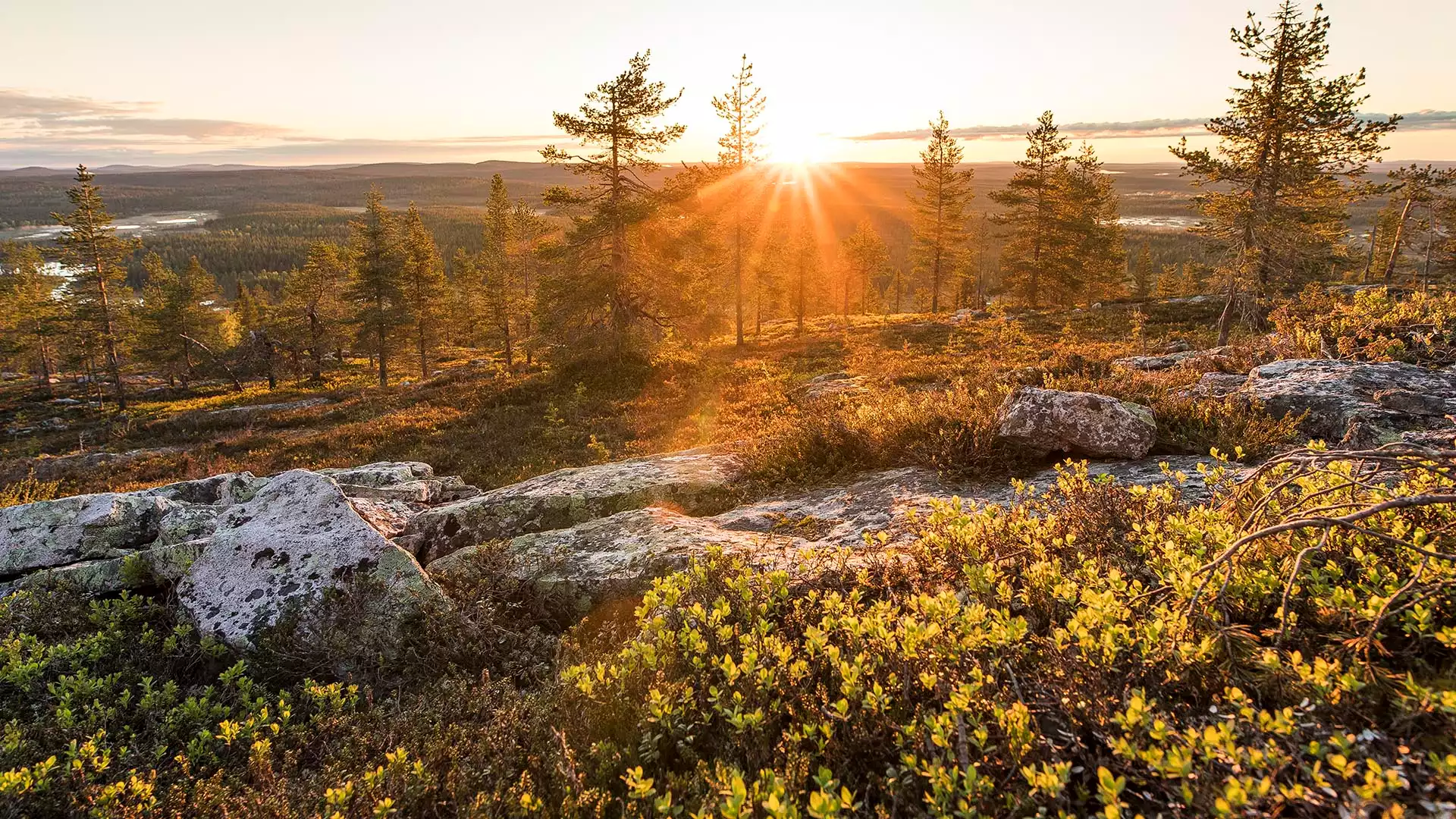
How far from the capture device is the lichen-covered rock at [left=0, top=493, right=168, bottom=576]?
19.2ft

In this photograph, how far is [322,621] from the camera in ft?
13.9

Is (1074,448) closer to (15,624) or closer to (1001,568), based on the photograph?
(1001,568)

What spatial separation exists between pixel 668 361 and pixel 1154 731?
23.3 m

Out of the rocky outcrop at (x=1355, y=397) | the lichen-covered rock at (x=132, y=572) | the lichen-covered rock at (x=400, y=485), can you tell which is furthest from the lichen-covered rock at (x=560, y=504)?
the rocky outcrop at (x=1355, y=397)

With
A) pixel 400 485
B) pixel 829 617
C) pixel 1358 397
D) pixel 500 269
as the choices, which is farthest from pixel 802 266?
pixel 829 617

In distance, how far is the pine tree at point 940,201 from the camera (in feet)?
160

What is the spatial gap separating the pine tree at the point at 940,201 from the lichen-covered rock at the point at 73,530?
50304mm

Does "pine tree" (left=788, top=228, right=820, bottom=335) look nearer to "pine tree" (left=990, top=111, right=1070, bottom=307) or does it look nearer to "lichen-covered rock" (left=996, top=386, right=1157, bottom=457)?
"pine tree" (left=990, top=111, right=1070, bottom=307)

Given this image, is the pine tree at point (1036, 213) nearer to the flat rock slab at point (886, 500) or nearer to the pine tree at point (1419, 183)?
the pine tree at point (1419, 183)

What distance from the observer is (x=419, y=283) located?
46375 millimetres

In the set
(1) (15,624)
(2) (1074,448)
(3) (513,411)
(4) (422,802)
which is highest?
(2) (1074,448)

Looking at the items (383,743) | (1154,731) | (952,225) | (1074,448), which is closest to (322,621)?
(383,743)

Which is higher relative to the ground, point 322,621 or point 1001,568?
point 1001,568

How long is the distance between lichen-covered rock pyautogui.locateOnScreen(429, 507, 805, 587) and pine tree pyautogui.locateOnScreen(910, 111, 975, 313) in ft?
160
